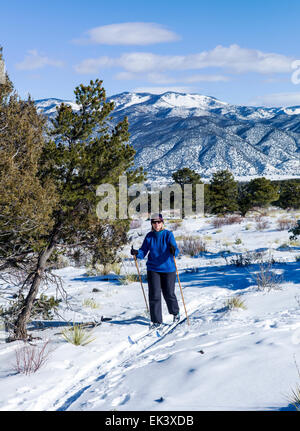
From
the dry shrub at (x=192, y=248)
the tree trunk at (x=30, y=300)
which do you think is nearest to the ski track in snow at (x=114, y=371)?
the tree trunk at (x=30, y=300)

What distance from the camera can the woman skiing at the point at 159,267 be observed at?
6062mm

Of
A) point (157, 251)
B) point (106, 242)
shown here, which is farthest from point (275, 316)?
point (106, 242)

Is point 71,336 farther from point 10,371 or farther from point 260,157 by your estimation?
point 260,157

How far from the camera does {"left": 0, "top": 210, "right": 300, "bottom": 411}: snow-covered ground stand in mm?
3402

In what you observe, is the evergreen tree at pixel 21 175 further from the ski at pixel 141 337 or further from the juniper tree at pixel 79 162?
the ski at pixel 141 337

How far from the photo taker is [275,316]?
578cm

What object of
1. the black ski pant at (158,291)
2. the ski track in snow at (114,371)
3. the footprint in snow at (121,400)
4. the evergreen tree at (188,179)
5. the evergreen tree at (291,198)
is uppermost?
the evergreen tree at (188,179)

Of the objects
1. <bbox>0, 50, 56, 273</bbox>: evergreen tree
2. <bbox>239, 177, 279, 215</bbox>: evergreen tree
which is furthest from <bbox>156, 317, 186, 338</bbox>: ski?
<bbox>239, 177, 279, 215</bbox>: evergreen tree

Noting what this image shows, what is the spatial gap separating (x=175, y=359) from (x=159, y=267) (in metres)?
1.97

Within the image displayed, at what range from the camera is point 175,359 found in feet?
14.2

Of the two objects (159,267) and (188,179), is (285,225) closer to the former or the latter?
(188,179)

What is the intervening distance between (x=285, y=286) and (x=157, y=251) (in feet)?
11.6

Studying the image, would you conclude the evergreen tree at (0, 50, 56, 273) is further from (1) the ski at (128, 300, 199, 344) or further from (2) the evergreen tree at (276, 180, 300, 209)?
(2) the evergreen tree at (276, 180, 300, 209)

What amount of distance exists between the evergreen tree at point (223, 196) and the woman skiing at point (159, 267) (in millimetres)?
24537
